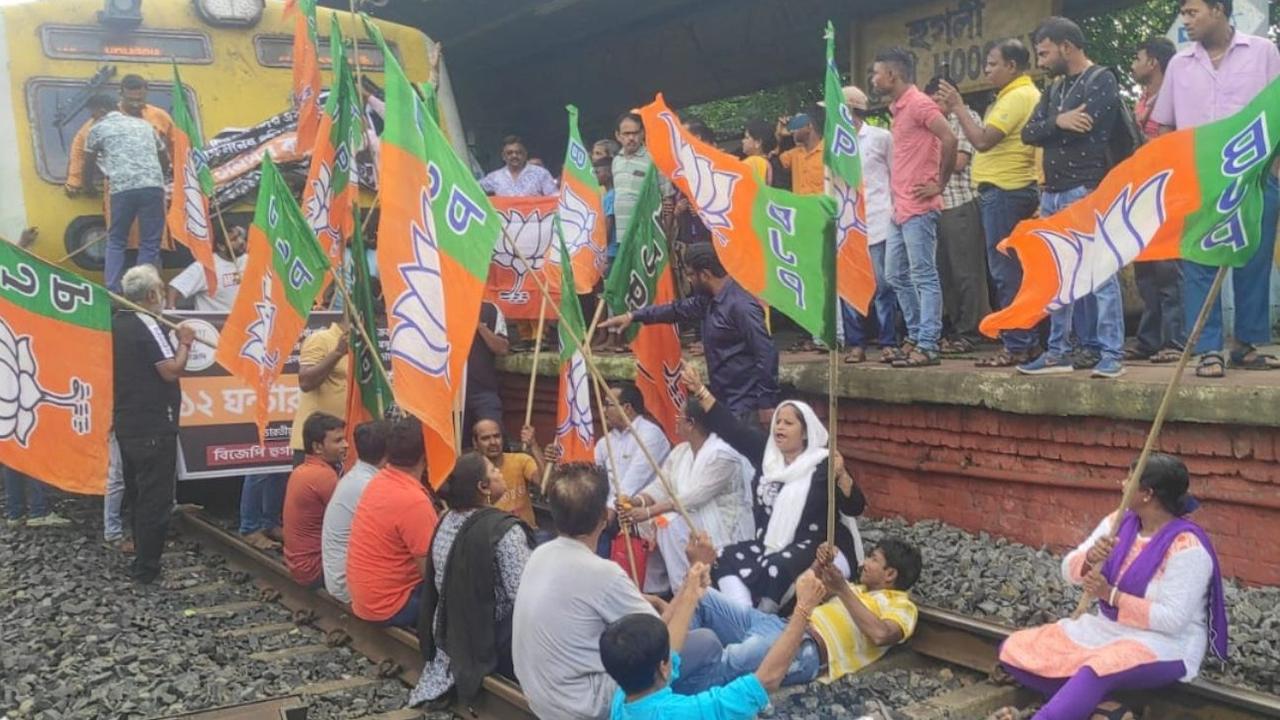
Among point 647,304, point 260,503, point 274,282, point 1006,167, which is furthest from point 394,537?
point 1006,167

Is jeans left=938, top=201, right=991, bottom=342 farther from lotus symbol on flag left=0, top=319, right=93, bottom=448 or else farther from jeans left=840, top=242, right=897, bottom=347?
lotus symbol on flag left=0, top=319, right=93, bottom=448

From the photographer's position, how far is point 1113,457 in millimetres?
5984

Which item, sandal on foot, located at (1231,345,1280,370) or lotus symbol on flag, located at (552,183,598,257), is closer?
sandal on foot, located at (1231,345,1280,370)

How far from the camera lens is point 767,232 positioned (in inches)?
199

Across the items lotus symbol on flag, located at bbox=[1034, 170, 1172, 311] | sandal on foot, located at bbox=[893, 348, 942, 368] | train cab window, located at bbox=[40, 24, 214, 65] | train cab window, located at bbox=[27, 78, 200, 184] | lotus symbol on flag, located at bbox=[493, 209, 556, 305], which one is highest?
train cab window, located at bbox=[40, 24, 214, 65]

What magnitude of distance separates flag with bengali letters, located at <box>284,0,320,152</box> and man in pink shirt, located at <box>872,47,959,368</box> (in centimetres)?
371

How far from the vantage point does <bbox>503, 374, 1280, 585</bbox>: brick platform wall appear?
215 inches

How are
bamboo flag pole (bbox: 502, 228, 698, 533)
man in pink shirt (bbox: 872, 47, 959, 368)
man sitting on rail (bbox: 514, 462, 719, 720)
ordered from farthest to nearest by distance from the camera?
1. man in pink shirt (bbox: 872, 47, 959, 368)
2. bamboo flag pole (bbox: 502, 228, 698, 533)
3. man sitting on rail (bbox: 514, 462, 719, 720)

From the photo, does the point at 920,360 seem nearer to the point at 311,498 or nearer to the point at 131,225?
the point at 311,498

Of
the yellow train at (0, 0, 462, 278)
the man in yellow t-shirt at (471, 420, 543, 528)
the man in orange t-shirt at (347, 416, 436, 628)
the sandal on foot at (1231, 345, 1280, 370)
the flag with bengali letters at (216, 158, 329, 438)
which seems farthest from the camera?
the yellow train at (0, 0, 462, 278)

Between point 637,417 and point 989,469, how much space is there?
1.94 metres

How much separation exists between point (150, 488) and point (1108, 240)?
5.50m

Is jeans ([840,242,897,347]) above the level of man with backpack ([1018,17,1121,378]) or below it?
below

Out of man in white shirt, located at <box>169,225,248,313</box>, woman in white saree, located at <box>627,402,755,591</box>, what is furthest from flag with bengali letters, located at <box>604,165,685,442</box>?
man in white shirt, located at <box>169,225,248,313</box>
